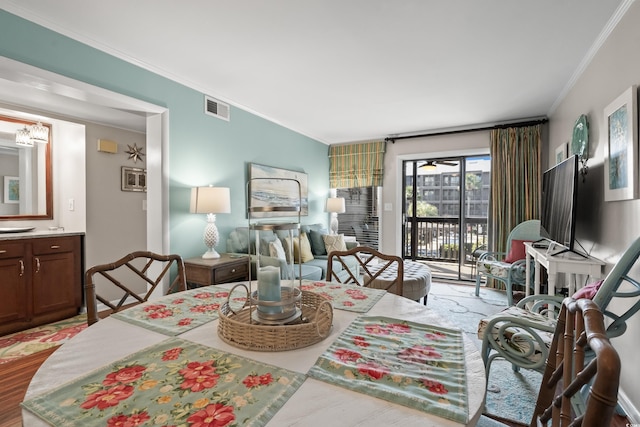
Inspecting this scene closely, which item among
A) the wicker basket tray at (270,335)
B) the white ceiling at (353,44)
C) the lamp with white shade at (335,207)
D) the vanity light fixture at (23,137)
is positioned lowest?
the wicker basket tray at (270,335)

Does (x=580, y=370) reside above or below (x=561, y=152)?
below

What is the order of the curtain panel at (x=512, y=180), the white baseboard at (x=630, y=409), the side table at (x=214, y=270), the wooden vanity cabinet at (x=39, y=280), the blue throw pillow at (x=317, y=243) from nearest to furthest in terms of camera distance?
the white baseboard at (x=630, y=409), the side table at (x=214, y=270), the wooden vanity cabinet at (x=39, y=280), the curtain panel at (x=512, y=180), the blue throw pillow at (x=317, y=243)

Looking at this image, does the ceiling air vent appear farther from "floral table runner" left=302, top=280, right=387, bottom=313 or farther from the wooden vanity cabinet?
"floral table runner" left=302, top=280, right=387, bottom=313

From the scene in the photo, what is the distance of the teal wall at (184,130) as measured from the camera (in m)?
2.01

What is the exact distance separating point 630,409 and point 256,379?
2250 mm

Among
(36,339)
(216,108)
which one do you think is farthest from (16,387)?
(216,108)

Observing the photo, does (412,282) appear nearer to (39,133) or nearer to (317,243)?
(317,243)

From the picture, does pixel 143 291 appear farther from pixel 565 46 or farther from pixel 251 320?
pixel 565 46

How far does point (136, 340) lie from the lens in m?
0.96

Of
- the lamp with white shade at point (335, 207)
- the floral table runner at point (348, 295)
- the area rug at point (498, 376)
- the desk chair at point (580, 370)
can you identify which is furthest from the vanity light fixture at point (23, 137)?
the desk chair at point (580, 370)

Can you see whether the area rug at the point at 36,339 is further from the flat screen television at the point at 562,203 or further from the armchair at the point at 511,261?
the armchair at the point at 511,261

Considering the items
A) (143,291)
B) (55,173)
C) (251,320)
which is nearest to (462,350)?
(251,320)

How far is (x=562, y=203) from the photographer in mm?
2525

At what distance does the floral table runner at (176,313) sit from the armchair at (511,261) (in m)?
3.32
